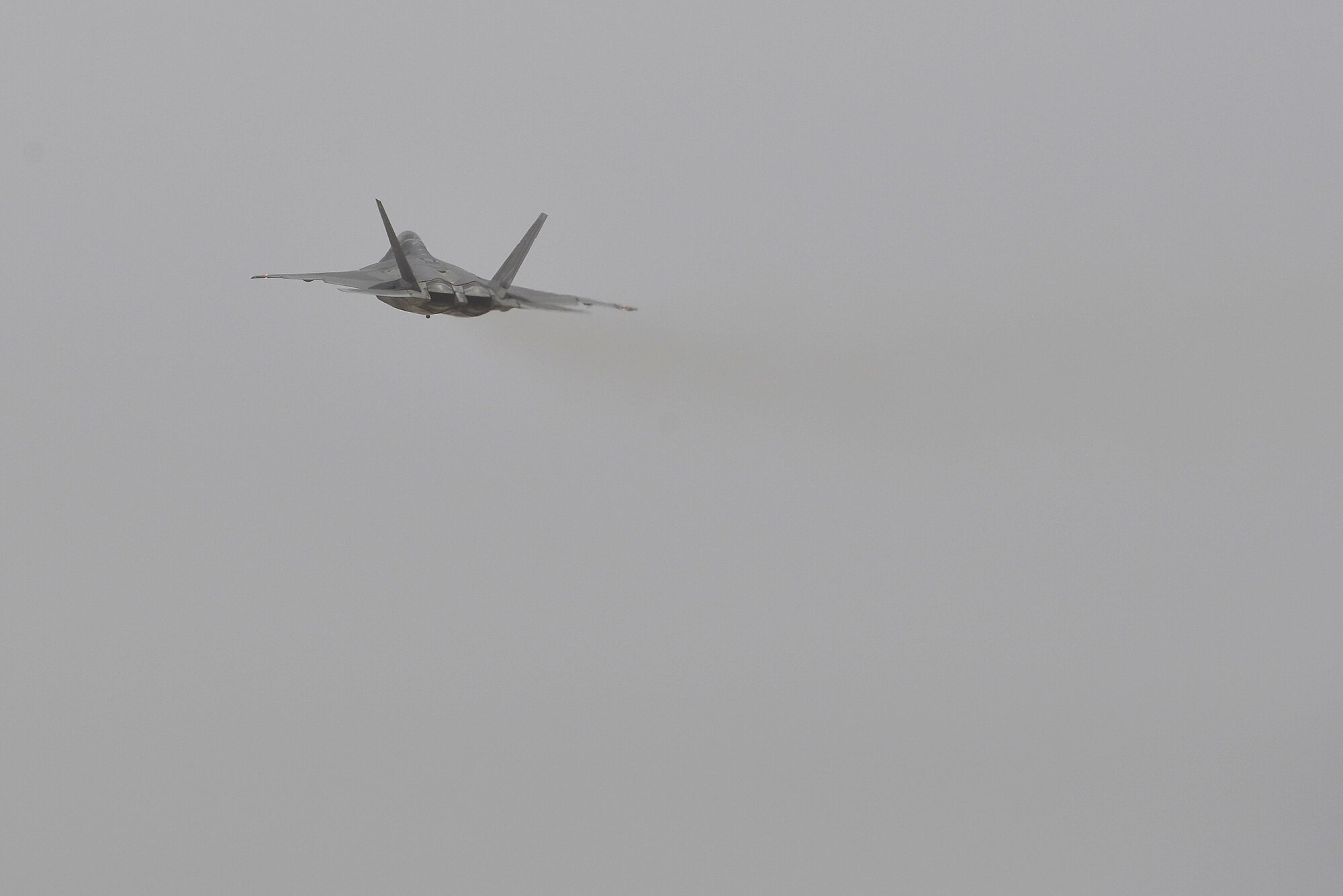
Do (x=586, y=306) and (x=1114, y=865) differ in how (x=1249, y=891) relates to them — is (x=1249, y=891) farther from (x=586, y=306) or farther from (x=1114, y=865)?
(x=586, y=306)

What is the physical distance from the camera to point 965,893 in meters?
145

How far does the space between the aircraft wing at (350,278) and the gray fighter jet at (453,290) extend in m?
0.02

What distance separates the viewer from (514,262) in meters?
44.1

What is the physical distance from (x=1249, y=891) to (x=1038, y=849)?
33.9 metres

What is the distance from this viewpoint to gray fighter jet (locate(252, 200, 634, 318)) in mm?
44281

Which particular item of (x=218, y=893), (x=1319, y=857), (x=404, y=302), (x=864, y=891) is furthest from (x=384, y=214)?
(x=1319, y=857)

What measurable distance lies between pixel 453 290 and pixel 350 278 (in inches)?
150

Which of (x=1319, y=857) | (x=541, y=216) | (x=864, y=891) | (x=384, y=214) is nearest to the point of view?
(x=384, y=214)

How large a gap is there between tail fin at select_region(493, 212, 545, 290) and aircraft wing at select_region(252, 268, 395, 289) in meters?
3.67

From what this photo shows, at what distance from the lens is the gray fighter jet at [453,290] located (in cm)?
4428

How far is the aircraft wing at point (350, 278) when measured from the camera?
45.0 meters

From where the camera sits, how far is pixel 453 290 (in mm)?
44719

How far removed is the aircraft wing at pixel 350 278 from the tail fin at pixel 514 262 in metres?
3.67

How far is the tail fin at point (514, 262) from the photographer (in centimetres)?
4391
